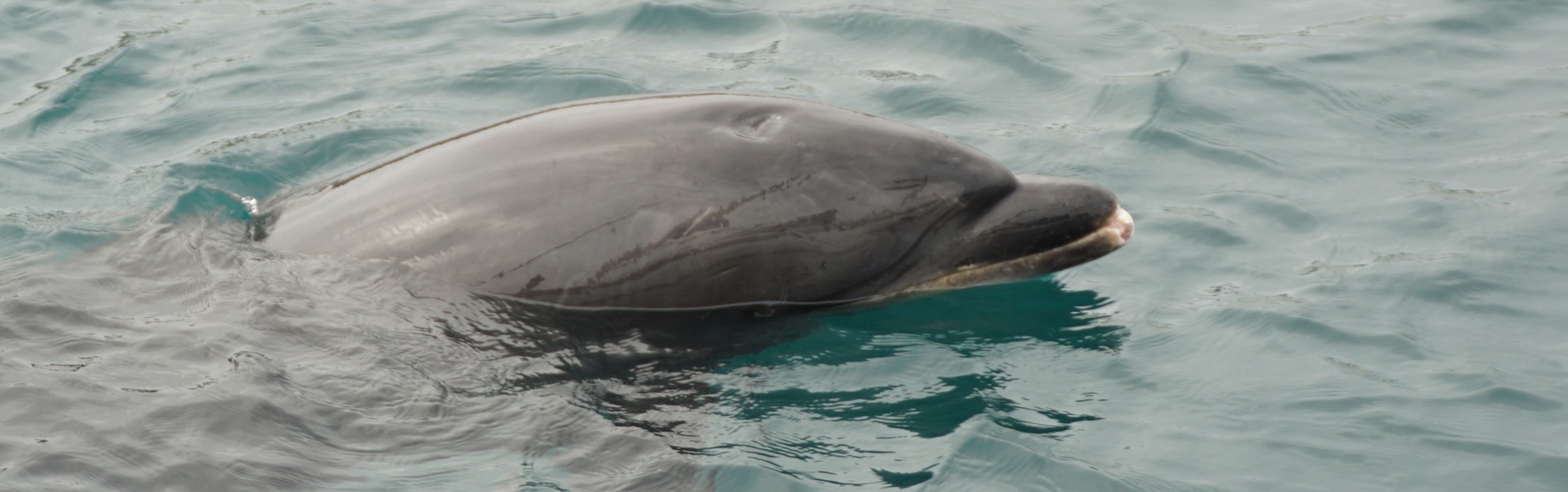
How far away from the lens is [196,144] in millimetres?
8281

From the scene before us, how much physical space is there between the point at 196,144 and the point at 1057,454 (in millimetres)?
5739

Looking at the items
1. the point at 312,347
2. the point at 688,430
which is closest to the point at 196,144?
the point at 312,347

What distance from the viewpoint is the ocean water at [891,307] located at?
195 inches

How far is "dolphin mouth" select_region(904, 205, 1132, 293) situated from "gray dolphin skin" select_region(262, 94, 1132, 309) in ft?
0.14

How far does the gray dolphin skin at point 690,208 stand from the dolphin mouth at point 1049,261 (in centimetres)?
4

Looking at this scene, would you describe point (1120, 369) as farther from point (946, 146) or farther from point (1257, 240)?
point (1257, 240)

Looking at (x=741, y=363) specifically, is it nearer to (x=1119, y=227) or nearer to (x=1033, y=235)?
(x=1033, y=235)

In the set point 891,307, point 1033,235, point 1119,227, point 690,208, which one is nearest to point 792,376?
point 891,307

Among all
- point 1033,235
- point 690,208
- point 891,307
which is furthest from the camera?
point 891,307

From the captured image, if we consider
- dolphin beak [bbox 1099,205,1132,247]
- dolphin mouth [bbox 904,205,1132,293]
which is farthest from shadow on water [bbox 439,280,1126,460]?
dolphin beak [bbox 1099,205,1132,247]

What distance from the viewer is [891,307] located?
5910 mm

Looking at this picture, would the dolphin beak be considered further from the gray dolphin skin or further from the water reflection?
the water reflection

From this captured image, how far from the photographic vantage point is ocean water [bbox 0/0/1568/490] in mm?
4941

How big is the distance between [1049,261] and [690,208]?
158 centimetres
